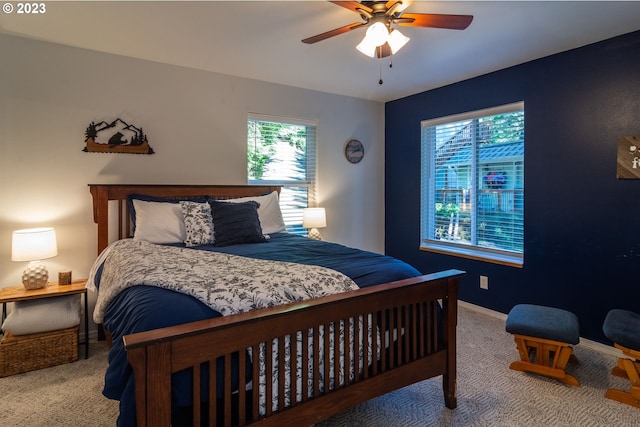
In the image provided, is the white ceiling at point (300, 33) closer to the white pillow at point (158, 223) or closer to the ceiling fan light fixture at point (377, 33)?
the ceiling fan light fixture at point (377, 33)

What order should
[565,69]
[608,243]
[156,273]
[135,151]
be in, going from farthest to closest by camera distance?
[135,151] < [565,69] < [608,243] < [156,273]

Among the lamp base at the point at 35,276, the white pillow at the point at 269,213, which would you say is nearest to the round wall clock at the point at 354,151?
the white pillow at the point at 269,213

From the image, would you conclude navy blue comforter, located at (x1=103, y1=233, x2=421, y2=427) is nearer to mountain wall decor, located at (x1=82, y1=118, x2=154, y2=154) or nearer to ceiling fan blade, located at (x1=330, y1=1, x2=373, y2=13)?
ceiling fan blade, located at (x1=330, y1=1, x2=373, y2=13)

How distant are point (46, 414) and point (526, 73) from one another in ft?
13.9

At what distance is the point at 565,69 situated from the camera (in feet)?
9.50

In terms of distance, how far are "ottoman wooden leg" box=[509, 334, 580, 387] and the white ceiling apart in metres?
2.10

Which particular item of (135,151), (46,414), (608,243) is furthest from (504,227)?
(46,414)

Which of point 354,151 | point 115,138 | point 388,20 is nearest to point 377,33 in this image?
point 388,20

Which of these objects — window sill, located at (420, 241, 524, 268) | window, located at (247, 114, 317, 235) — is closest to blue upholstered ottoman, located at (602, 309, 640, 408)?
window sill, located at (420, 241, 524, 268)

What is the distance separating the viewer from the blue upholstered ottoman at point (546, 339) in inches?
86.0

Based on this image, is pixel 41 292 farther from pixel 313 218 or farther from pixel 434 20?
pixel 434 20

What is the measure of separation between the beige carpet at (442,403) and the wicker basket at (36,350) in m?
0.05

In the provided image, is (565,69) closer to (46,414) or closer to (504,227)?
(504,227)

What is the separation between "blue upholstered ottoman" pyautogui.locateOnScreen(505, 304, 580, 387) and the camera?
7.17 feet
